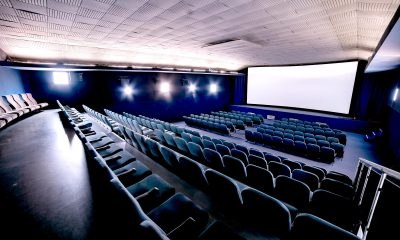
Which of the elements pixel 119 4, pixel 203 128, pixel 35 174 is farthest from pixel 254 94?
pixel 35 174

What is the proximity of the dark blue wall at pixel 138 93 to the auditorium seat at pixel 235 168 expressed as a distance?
9439 mm

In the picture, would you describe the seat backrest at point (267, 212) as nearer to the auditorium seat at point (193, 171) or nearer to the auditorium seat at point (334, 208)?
the auditorium seat at point (193, 171)

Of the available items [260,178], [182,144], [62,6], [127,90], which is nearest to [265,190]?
[260,178]

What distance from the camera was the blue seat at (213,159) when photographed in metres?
3.48

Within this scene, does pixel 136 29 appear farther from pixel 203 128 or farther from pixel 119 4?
pixel 203 128

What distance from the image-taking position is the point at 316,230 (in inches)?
53.1

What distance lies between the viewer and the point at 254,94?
15188mm

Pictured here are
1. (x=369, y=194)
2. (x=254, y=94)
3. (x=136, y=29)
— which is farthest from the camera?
(x=254, y=94)

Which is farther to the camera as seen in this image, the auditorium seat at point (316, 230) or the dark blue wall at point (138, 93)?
the dark blue wall at point (138, 93)

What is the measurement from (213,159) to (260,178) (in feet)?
3.45

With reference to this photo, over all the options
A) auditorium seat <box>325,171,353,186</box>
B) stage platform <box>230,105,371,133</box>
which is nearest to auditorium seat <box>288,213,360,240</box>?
auditorium seat <box>325,171,353,186</box>

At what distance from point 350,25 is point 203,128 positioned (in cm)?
733

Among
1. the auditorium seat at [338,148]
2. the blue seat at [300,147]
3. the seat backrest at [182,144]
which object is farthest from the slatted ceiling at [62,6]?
the auditorium seat at [338,148]

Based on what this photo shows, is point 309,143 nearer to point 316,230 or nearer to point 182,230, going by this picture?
point 316,230
